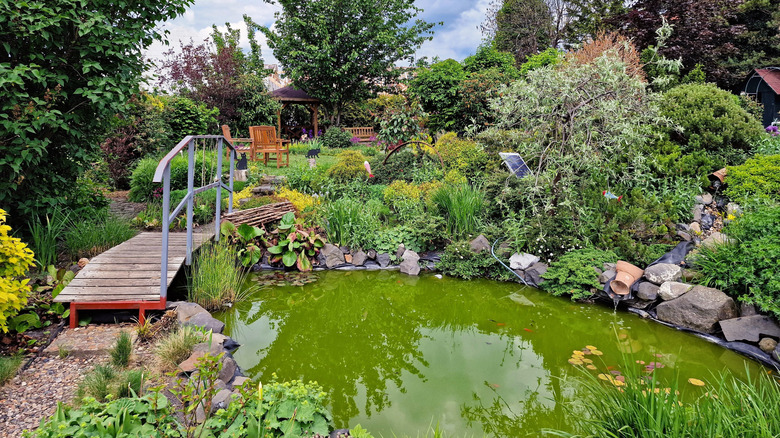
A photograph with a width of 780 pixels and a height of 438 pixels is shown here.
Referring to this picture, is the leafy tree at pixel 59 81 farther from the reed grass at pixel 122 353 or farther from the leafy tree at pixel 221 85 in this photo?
the leafy tree at pixel 221 85

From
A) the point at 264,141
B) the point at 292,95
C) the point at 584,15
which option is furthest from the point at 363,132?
the point at 584,15

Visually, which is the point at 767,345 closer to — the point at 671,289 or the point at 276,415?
the point at 671,289

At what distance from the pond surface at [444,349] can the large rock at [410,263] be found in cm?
41

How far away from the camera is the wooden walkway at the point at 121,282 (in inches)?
133

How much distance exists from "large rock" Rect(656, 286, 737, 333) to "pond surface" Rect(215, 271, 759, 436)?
0.14 m

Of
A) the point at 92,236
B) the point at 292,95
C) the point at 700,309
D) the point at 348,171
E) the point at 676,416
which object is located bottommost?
the point at 700,309

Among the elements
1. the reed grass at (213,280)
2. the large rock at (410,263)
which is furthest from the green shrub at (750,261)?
the reed grass at (213,280)

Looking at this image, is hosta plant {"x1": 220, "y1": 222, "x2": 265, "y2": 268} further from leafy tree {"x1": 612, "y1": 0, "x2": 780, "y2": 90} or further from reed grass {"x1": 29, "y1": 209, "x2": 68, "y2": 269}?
leafy tree {"x1": 612, "y1": 0, "x2": 780, "y2": 90}

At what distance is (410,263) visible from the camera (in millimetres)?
5719

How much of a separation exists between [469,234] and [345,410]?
11.4ft

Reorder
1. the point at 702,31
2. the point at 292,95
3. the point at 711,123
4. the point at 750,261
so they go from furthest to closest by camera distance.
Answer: the point at 292,95
the point at 702,31
the point at 711,123
the point at 750,261

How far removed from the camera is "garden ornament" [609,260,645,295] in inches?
174

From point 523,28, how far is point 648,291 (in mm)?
23825

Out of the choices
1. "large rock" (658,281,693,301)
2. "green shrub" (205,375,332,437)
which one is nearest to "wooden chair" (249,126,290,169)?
"large rock" (658,281,693,301)
